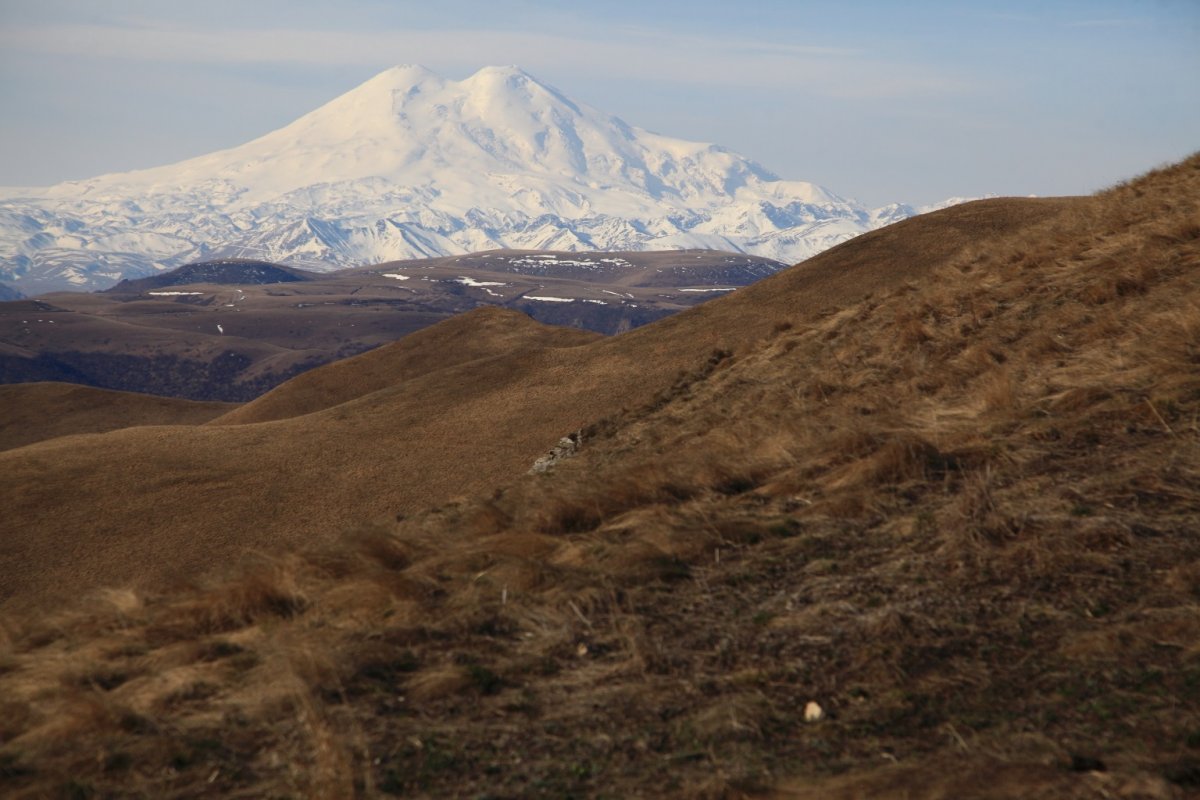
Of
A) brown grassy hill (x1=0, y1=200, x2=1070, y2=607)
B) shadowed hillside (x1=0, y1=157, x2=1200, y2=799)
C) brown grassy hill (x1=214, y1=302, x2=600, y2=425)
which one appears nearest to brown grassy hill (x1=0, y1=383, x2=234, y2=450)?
brown grassy hill (x1=214, y1=302, x2=600, y2=425)

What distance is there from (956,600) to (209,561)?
1560 cm

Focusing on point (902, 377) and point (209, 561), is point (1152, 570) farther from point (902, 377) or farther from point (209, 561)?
point (209, 561)

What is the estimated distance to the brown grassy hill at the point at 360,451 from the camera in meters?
19.8

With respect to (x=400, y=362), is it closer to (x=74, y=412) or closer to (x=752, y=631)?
(x=74, y=412)

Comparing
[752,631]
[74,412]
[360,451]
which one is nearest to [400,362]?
[360,451]

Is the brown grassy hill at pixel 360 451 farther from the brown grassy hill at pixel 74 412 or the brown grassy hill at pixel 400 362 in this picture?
the brown grassy hill at pixel 74 412

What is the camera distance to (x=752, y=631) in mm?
6629

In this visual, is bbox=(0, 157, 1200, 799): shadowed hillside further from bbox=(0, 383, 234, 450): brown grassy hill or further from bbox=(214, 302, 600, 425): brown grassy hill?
bbox=(0, 383, 234, 450): brown grassy hill

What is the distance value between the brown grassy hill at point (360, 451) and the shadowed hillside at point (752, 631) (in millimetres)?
8737

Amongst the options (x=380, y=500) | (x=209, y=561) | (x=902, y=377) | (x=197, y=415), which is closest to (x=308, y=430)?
(x=380, y=500)

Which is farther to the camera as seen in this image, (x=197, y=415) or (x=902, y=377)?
(x=197, y=415)

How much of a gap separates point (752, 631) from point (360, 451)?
1986cm

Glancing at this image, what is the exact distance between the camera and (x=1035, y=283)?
51.9 feet

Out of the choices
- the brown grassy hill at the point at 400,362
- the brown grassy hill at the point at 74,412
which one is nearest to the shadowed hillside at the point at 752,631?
the brown grassy hill at the point at 400,362
